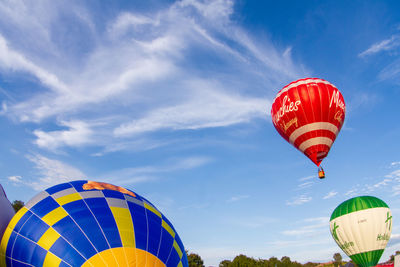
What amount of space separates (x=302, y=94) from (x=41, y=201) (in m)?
14.0

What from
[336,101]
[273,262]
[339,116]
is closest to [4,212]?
[336,101]

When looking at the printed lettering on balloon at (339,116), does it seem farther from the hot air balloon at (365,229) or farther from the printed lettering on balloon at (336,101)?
the hot air balloon at (365,229)

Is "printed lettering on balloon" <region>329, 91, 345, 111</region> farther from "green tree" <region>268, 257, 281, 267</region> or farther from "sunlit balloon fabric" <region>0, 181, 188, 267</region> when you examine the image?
"green tree" <region>268, 257, 281, 267</region>

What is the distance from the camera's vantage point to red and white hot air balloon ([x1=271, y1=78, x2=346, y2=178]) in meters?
18.4

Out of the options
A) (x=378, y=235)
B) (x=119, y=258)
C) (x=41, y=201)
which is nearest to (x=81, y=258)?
(x=119, y=258)

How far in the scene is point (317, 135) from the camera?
1862cm

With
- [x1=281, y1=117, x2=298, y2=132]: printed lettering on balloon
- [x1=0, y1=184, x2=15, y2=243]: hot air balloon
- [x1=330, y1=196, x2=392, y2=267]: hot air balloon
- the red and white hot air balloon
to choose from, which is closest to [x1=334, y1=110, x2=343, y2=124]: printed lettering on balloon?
the red and white hot air balloon

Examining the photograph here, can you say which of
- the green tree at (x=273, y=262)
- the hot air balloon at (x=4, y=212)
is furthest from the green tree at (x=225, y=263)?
the hot air balloon at (x=4, y=212)

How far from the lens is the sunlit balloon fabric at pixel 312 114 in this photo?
1841 centimetres

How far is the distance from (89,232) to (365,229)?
2189cm

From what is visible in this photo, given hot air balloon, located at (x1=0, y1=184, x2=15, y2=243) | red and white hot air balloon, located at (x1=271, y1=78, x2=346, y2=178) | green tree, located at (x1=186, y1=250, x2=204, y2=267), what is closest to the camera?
hot air balloon, located at (x1=0, y1=184, x2=15, y2=243)

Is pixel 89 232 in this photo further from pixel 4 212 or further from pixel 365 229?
pixel 365 229

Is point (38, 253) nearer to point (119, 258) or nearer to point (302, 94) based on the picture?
point (119, 258)

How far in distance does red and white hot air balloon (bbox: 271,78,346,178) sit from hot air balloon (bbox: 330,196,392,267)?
838 cm
